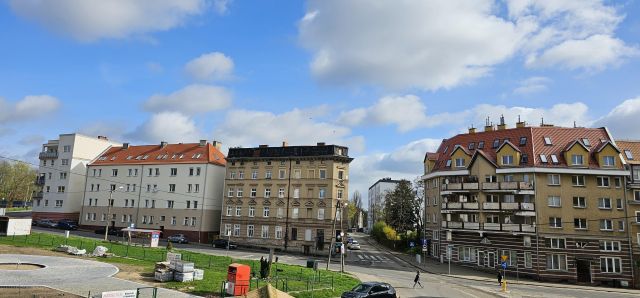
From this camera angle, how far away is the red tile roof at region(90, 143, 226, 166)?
75.0m

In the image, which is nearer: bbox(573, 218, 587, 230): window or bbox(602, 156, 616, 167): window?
bbox(573, 218, 587, 230): window

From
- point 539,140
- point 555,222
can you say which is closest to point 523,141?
point 539,140

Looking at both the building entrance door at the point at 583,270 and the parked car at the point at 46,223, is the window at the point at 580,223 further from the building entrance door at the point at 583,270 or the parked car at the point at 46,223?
the parked car at the point at 46,223

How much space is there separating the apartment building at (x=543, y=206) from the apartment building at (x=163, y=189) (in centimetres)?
3747

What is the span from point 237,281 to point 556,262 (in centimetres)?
3902

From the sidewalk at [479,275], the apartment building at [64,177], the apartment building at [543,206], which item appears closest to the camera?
the sidewalk at [479,275]

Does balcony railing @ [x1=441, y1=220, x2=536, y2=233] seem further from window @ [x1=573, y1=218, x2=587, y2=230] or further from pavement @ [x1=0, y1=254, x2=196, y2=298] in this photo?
pavement @ [x1=0, y1=254, x2=196, y2=298]

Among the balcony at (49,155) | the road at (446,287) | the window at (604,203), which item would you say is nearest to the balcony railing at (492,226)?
the road at (446,287)

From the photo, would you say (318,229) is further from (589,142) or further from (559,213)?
(589,142)

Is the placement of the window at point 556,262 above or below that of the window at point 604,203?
below

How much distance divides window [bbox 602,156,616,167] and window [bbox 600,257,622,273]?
1029cm

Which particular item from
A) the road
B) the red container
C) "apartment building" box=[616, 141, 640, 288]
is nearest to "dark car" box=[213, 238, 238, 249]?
the road

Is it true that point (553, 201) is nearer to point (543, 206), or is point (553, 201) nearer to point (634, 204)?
point (543, 206)

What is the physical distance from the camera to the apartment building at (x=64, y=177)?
8400 centimetres
